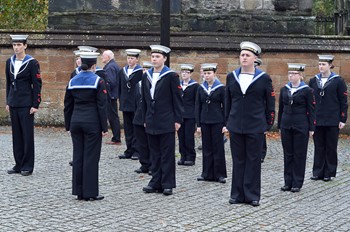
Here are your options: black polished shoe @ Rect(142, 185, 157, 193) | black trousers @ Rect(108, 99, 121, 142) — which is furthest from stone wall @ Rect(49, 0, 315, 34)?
black polished shoe @ Rect(142, 185, 157, 193)

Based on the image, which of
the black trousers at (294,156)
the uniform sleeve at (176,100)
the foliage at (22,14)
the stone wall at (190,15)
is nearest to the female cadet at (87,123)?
the uniform sleeve at (176,100)

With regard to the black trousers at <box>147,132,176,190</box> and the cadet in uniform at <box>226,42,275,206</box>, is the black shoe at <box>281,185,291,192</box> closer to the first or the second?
the cadet in uniform at <box>226,42,275,206</box>

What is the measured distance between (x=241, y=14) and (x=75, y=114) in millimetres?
11741

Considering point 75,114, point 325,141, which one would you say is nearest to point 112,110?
point 325,141

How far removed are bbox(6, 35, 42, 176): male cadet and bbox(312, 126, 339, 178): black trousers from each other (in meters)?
4.46

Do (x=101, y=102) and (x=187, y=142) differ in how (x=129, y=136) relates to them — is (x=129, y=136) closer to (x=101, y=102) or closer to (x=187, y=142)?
(x=187, y=142)

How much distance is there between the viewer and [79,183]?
1073 centimetres

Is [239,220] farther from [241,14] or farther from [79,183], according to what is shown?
[241,14]

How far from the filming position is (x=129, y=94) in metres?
15.2

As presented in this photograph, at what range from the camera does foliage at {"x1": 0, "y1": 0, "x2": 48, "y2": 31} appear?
32.5 meters

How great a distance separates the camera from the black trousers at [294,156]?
39.6 ft

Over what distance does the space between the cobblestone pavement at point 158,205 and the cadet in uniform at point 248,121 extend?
0.29 m

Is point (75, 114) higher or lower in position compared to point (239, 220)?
higher

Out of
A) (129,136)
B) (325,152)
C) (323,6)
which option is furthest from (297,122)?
(323,6)
